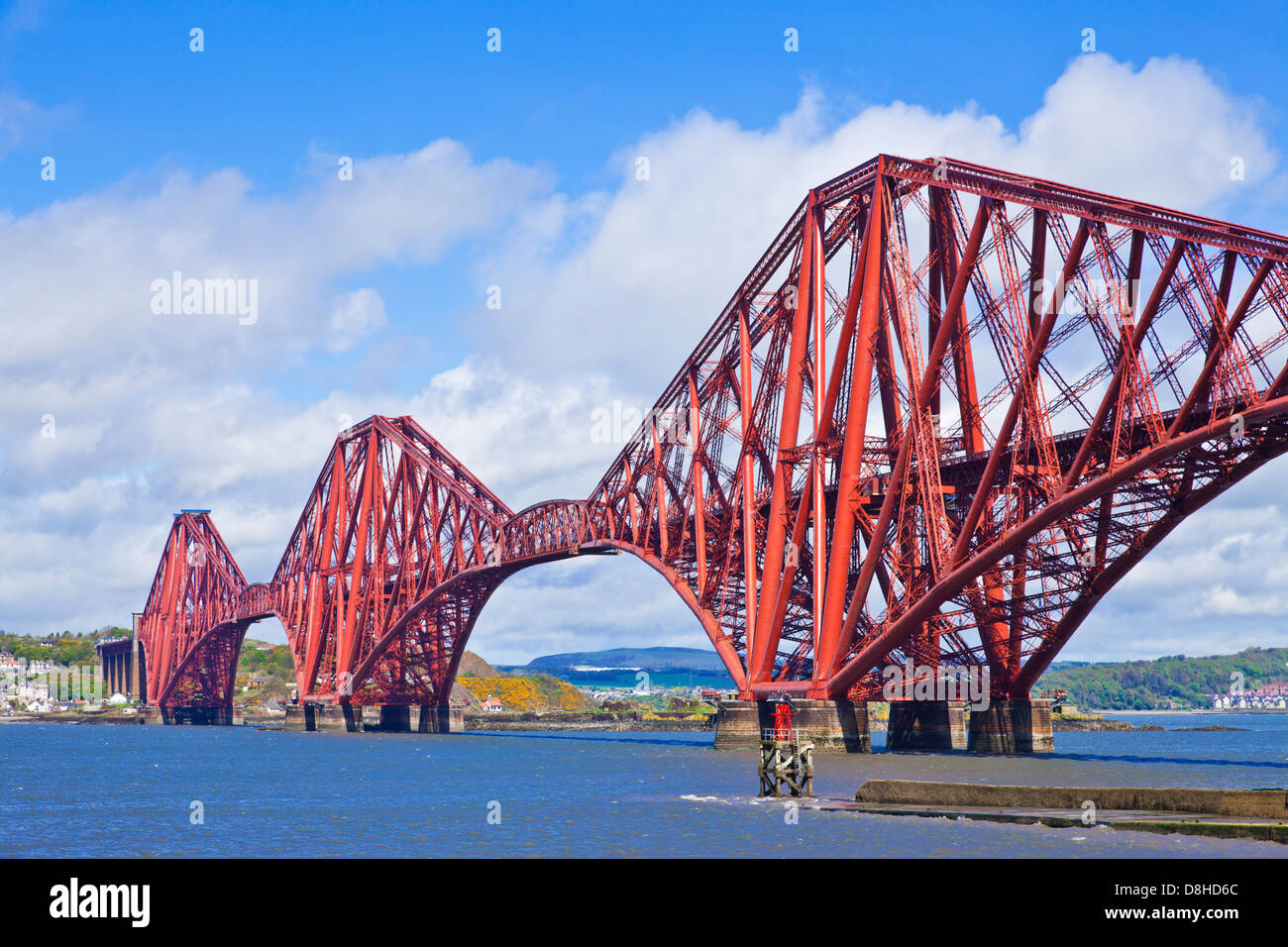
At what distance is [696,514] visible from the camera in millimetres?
93625

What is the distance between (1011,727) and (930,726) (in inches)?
179

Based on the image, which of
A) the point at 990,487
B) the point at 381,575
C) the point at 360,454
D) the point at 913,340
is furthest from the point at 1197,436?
the point at 360,454

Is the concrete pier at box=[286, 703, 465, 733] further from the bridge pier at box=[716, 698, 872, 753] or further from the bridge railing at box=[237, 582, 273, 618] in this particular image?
the bridge pier at box=[716, 698, 872, 753]

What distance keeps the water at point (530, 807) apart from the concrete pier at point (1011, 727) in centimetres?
166

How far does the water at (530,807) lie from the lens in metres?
38.3

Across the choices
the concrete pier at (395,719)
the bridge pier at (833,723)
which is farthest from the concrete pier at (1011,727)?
the concrete pier at (395,719)

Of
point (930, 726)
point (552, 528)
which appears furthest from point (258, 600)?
point (930, 726)

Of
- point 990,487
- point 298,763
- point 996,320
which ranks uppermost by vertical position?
point 996,320

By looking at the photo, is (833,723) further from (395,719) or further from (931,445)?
(395,719)

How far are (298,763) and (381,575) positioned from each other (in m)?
60.0
